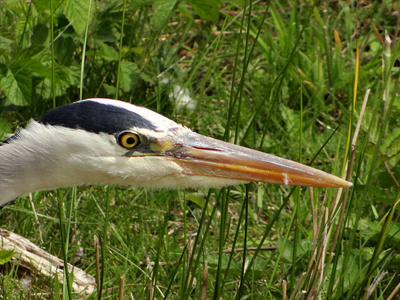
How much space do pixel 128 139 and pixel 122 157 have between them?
0.22 ft

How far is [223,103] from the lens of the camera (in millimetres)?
3971

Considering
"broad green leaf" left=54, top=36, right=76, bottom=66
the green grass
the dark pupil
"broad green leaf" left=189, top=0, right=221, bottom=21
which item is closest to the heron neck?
the green grass

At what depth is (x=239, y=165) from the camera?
6.81ft

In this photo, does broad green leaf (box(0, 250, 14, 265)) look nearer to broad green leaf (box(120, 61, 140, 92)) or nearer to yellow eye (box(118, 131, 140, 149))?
yellow eye (box(118, 131, 140, 149))

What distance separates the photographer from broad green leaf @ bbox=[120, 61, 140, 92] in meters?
3.49

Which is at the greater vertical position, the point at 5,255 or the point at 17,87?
the point at 17,87

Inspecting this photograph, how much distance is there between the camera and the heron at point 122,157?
203 centimetres

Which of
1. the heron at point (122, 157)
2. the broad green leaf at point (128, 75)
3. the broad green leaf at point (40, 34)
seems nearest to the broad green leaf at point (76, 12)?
Answer: the broad green leaf at point (40, 34)

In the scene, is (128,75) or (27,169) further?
(128,75)

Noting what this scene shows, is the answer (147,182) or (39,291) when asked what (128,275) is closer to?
(39,291)

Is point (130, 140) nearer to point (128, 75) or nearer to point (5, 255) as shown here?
point (5, 255)

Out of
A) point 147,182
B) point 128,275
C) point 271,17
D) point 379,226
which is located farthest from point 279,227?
point 271,17

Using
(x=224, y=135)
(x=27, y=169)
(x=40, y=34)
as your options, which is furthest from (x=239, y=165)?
(x=40, y=34)

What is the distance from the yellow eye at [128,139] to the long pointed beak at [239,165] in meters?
0.13
